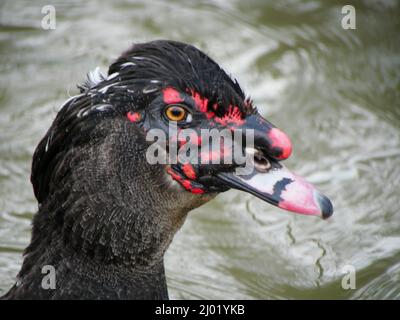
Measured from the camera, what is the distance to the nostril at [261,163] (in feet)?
15.1

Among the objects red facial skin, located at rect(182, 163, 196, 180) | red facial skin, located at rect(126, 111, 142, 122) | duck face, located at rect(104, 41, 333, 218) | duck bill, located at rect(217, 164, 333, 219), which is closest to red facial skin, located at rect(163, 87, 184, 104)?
duck face, located at rect(104, 41, 333, 218)

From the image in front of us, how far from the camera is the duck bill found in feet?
14.8

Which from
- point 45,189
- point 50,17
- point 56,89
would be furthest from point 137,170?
point 50,17

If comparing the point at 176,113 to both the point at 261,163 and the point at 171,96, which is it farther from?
the point at 261,163

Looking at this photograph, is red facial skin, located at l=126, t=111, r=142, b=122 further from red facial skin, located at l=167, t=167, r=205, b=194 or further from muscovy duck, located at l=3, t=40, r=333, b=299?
red facial skin, located at l=167, t=167, r=205, b=194

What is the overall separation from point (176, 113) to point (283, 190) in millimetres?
666

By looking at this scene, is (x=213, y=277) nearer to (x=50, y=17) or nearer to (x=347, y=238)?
(x=347, y=238)

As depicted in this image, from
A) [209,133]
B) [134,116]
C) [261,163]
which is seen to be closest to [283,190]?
[261,163]

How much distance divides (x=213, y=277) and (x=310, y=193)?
244 cm

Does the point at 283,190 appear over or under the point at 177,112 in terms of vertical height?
under

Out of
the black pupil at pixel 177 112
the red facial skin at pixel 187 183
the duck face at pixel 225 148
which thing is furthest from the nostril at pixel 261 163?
the black pupil at pixel 177 112

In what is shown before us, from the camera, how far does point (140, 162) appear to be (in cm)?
457

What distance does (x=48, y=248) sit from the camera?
4762mm
